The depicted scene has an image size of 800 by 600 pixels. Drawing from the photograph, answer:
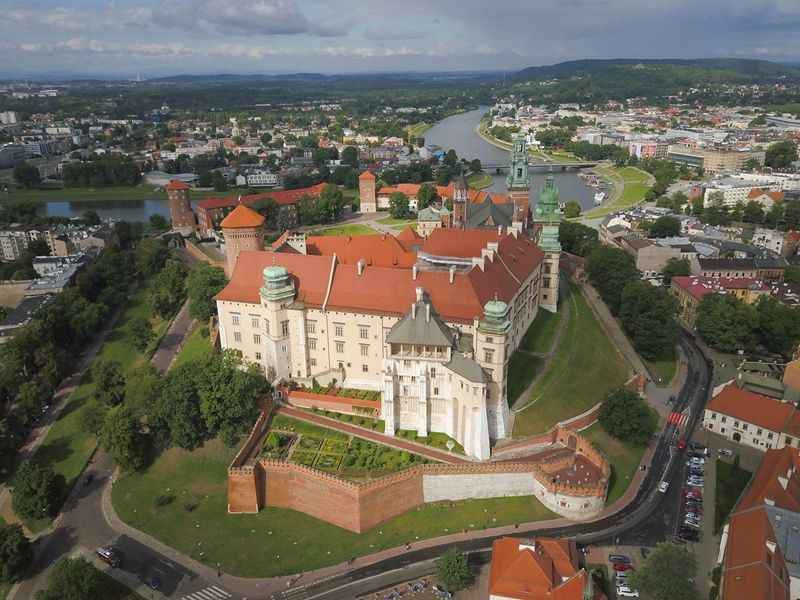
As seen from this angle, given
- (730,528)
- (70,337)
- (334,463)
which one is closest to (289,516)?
(334,463)

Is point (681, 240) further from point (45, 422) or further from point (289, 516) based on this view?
point (45, 422)

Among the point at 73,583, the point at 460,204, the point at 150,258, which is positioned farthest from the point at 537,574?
the point at 150,258

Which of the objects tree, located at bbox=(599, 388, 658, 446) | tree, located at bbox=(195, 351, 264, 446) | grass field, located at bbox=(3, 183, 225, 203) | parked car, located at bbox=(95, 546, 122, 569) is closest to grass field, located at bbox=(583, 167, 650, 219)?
tree, located at bbox=(599, 388, 658, 446)

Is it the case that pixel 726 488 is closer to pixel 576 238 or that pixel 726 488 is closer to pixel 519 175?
pixel 519 175

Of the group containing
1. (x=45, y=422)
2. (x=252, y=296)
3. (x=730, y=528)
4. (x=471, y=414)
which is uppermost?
(x=252, y=296)

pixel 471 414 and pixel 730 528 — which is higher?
pixel 471 414
